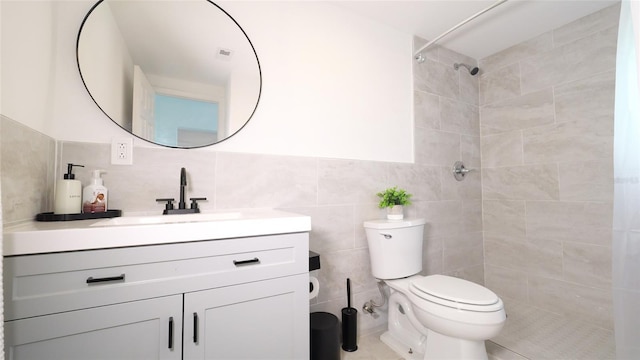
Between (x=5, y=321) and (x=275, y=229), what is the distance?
28.9 inches

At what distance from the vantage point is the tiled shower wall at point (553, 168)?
1.71 meters

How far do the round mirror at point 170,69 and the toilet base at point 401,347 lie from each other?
1.56 m

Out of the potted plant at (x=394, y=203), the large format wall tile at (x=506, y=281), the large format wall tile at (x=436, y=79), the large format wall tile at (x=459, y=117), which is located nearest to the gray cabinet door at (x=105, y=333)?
the potted plant at (x=394, y=203)

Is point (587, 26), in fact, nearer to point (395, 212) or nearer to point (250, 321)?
point (395, 212)

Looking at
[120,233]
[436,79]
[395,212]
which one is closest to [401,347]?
[395,212]

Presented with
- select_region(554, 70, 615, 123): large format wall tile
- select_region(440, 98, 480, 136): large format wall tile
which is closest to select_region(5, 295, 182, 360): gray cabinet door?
select_region(440, 98, 480, 136): large format wall tile

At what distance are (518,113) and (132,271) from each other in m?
2.74

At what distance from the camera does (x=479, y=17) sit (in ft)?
5.90

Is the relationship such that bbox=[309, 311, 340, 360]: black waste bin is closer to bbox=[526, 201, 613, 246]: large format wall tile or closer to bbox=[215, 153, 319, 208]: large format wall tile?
bbox=[215, 153, 319, 208]: large format wall tile

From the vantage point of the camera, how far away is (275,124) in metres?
1.46

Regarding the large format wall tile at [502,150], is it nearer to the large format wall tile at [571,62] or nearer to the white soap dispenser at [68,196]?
the large format wall tile at [571,62]

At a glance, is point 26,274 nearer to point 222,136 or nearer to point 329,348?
point 222,136

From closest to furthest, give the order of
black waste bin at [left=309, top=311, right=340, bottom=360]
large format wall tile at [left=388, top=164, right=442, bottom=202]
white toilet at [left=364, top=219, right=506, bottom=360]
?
white toilet at [left=364, top=219, right=506, bottom=360]
black waste bin at [left=309, top=311, right=340, bottom=360]
large format wall tile at [left=388, top=164, right=442, bottom=202]

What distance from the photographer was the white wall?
93 centimetres
